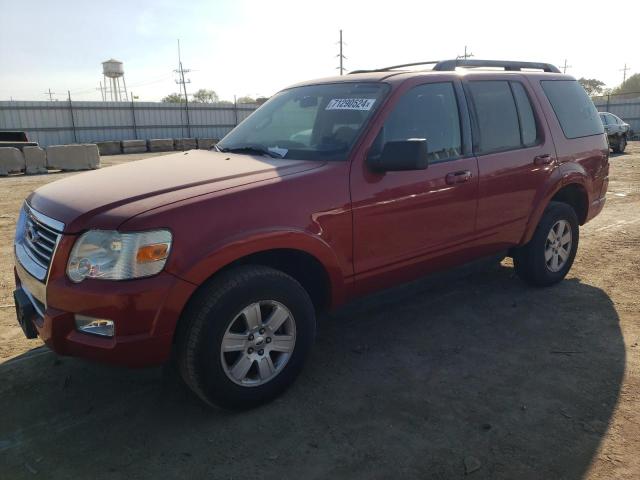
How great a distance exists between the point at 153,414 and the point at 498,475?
1855 millimetres

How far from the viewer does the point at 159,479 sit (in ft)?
7.92

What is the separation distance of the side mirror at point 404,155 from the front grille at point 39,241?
72.6 inches

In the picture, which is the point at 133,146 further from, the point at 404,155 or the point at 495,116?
the point at 404,155

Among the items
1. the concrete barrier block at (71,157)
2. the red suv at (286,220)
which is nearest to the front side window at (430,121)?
the red suv at (286,220)

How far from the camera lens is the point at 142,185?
2.90 m

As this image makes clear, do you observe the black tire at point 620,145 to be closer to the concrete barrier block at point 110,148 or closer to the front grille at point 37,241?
the front grille at point 37,241

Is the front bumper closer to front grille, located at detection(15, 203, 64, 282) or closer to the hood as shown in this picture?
front grille, located at detection(15, 203, 64, 282)

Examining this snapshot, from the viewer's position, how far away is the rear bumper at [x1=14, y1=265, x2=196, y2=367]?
2441mm

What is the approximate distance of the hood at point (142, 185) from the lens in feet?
8.45

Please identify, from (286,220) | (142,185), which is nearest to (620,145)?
(286,220)

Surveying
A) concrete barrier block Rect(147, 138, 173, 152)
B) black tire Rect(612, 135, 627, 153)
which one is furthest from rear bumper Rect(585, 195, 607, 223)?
concrete barrier block Rect(147, 138, 173, 152)

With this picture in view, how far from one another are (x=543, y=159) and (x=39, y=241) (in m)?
3.80

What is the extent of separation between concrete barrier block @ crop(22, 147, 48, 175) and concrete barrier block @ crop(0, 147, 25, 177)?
0.53ft

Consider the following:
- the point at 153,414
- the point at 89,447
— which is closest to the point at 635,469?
the point at 153,414
